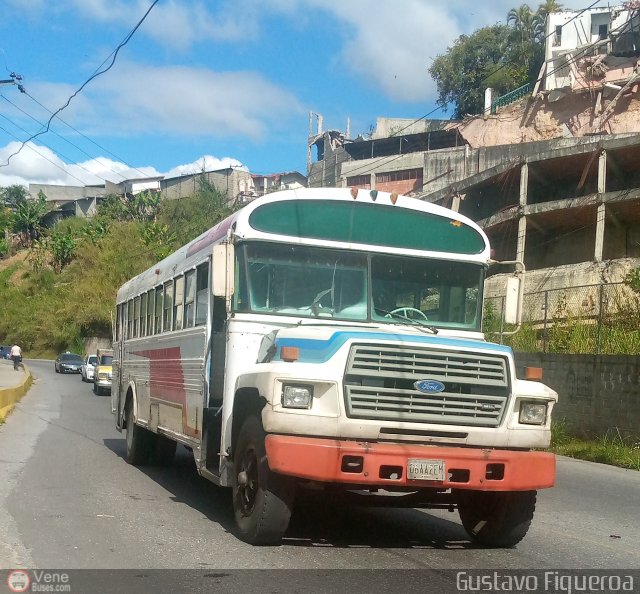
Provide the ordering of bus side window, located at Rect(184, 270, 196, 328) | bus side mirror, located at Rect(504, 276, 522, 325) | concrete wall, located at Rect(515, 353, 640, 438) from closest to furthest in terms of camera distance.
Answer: bus side mirror, located at Rect(504, 276, 522, 325) → bus side window, located at Rect(184, 270, 196, 328) → concrete wall, located at Rect(515, 353, 640, 438)

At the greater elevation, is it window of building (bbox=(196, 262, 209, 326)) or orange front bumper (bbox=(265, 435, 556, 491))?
window of building (bbox=(196, 262, 209, 326))

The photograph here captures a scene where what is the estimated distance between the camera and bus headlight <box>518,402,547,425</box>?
6871mm

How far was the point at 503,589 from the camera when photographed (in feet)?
19.3

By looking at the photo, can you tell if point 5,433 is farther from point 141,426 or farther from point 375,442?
point 375,442

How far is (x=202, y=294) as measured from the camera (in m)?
8.91

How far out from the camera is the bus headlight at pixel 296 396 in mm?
6406

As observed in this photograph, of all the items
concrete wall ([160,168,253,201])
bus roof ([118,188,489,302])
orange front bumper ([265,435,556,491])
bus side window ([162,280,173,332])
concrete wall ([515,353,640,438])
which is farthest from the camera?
concrete wall ([160,168,253,201])

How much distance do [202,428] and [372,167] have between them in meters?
49.4

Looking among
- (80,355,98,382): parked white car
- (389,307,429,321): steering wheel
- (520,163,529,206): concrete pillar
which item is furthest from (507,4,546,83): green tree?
(389,307,429,321): steering wheel

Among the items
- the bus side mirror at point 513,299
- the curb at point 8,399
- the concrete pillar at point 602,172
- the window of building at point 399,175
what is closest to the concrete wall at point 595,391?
the bus side mirror at point 513,299

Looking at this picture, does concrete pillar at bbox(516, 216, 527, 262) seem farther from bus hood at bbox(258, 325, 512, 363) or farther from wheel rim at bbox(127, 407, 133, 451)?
bus hood at bbox(258, 325, 512, 363)

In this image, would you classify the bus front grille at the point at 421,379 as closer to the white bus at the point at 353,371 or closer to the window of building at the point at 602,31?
the white bus at the point at 353,371

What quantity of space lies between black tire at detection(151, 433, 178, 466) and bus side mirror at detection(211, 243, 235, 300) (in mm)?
5661

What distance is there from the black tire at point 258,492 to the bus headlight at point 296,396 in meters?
0.45
